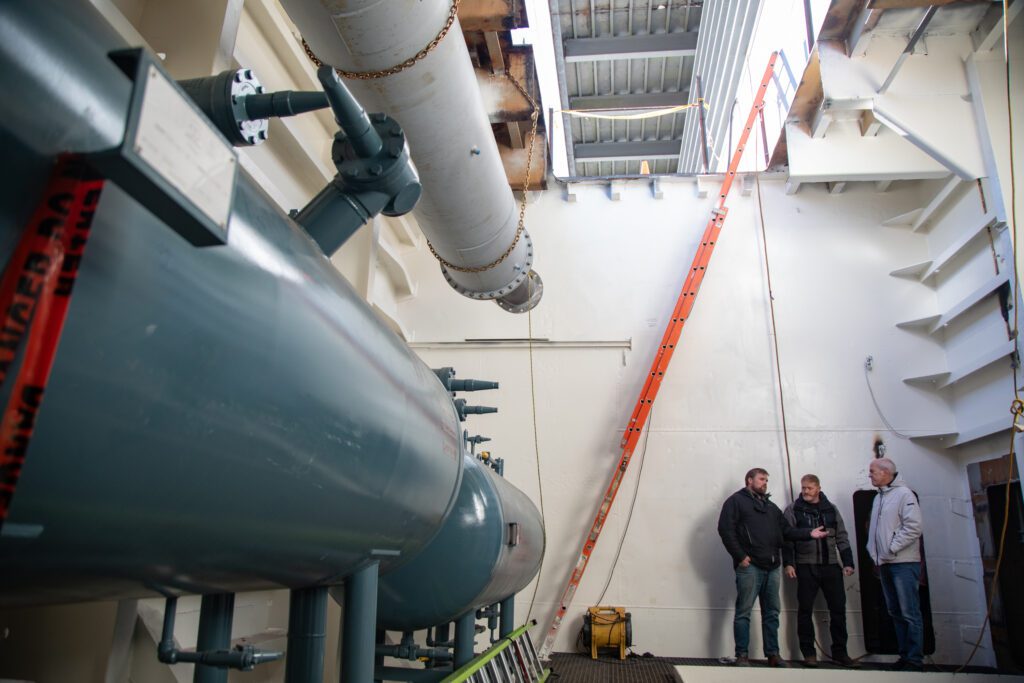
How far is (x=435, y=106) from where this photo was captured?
2488 millimetres

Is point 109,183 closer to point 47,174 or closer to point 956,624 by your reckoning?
point 47,174

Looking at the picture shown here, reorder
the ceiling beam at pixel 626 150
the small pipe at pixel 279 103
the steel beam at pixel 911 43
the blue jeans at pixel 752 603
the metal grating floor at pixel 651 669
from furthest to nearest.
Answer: the ceiling beam at pixel 626 150
the blue jeans at pixel 752 603
the steel beam at pixel 911 43
the metal grating floor at pixel 651 669
the small pipe at pixel 279 103

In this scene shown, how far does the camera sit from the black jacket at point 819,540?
5062mm

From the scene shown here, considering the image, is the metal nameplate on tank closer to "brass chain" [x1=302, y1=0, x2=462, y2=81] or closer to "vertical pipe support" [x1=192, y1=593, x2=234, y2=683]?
"vertical pipe support" [x1=192, y1=593, x2=234, y2=683]

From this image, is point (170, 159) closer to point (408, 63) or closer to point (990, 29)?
point (408, 63)

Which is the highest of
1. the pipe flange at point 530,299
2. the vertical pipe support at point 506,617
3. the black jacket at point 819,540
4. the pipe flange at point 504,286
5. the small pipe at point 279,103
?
the pipe flange at point 530,299

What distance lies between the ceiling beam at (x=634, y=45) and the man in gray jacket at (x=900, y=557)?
15.2 ft

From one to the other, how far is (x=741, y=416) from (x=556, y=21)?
13.6 feet

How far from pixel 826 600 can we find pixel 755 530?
793mm

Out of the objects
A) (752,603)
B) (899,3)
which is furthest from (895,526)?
(899,3)

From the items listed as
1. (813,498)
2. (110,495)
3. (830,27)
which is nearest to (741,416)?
(813,498)

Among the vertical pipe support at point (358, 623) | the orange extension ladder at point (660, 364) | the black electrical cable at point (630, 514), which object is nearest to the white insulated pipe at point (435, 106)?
the vertical pipe support at point (358, 623)

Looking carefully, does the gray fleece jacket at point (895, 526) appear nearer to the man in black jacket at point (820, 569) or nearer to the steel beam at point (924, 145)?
the man in black jacket at point (820, 569)

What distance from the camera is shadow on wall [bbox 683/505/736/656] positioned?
5301 mm
